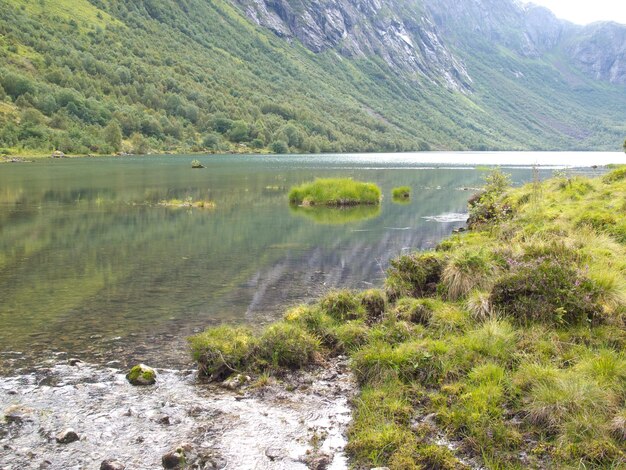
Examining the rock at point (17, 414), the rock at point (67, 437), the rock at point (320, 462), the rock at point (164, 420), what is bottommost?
the rock at point (17, 414)

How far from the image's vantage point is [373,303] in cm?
1482

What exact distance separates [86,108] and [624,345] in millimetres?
185470

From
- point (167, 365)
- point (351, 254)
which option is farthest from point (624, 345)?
point (351, 254)

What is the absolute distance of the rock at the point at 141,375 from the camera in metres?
10.6

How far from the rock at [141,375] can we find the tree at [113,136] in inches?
6216

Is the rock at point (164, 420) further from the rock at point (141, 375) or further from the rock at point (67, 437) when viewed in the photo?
the rock at point (141, 375)

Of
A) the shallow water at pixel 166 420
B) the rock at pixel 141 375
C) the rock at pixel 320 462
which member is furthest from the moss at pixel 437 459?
the rock at pixel 141 375

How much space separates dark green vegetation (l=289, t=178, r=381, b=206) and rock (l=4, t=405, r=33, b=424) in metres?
37.9

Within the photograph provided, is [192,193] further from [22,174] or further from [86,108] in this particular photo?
[86,108]

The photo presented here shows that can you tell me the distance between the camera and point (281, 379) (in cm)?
1111

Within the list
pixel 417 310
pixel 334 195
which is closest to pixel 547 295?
pixel 417 310

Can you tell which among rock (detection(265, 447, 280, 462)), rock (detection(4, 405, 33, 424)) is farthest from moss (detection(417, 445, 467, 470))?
rock (detection(4, 405, 33, 424))

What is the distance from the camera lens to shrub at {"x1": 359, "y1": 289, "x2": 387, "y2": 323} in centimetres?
1455

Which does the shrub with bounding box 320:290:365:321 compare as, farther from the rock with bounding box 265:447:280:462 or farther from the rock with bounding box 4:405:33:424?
the rock with bounding box 4:405:33:424
